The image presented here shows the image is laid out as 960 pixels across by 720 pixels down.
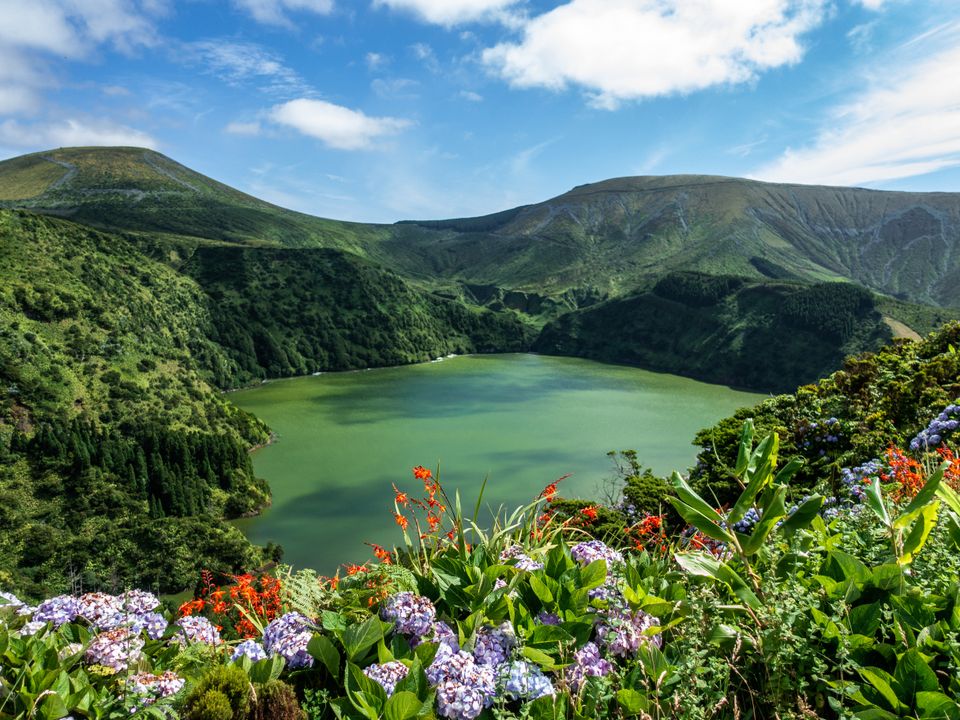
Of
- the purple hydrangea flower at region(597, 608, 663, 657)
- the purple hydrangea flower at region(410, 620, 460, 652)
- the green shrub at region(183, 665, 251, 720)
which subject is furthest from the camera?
the purple hydrangea flower at region(597, 608, 663, 657)

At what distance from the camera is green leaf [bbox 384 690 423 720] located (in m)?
1.96

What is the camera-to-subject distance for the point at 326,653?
2.26m

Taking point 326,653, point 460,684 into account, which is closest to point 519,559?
point 460,684

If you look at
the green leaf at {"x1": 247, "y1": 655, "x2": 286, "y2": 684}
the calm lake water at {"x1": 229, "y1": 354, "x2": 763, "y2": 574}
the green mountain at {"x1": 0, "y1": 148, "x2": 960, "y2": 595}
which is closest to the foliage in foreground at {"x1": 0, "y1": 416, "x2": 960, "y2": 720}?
the green leaf at {"x1": 247, "y1": 655, "x2": 286, "y2": 684}

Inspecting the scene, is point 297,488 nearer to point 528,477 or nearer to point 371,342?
point 528,477

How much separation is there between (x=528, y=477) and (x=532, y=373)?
222ft

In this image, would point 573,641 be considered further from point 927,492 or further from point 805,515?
point 927,492

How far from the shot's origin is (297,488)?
2000 inches

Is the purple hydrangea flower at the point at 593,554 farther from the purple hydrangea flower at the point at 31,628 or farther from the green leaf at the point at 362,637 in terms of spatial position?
the purple hydrangea flower at the point at 31,628

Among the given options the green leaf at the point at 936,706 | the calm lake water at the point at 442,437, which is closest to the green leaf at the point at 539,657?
the green leaf at the point at 936,706

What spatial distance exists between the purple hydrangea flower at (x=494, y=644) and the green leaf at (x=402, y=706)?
1.32 feet

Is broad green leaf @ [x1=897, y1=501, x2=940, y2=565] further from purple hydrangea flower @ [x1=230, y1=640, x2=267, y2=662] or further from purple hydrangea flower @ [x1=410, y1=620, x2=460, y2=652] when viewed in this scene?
purple hydrangea flower @ [x1=230, y1=640, x2=267, y2=662]

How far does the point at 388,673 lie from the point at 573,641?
80 centimetres

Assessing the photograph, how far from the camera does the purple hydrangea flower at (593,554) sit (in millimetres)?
2949
